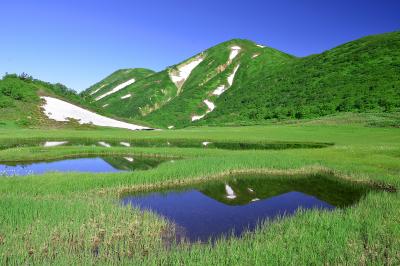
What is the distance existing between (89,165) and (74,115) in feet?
171

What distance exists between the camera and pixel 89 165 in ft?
102

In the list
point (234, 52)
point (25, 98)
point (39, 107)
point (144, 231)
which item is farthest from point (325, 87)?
point (144, 231)

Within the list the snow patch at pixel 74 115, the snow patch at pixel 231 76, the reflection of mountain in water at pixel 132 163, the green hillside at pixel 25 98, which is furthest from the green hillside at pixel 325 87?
the reflection of mountain in water at pixel 132 163

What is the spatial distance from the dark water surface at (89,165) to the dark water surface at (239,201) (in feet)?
28.9

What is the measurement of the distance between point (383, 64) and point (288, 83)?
29.1m

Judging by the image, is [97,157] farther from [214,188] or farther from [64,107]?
[64,107]

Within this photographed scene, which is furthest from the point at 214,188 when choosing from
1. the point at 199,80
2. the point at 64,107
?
the point at 199,80

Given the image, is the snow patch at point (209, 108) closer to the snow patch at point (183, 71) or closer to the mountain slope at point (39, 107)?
the snow patch at point (183, 71)

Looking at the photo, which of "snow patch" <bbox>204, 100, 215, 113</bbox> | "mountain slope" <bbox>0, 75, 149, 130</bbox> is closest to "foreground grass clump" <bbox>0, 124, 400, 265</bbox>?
"mountain slope" <bbox>0, 75, 149, 130</bbox>

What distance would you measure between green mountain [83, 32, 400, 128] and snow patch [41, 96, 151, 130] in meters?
30.8

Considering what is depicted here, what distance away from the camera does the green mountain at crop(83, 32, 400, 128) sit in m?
90.9

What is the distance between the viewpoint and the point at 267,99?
113312 millimetres

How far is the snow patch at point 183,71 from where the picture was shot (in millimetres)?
168400

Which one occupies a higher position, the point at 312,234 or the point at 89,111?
the point at 89,111
